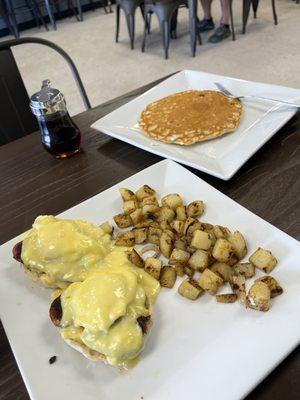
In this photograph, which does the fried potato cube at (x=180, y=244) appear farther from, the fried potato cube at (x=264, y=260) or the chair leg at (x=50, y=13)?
the chair leg at (x=50, y=13)

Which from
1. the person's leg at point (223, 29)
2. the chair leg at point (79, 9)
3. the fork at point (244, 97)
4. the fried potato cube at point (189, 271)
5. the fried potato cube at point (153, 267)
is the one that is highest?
the fork at point (244, 97)

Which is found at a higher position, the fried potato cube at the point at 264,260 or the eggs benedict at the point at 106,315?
the eggs benedict at the point at 106,315

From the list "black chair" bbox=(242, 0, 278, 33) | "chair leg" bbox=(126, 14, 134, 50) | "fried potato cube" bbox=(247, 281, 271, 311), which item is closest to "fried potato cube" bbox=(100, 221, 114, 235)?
"fried potato cube" bbox=(247, 281, 271, 311)

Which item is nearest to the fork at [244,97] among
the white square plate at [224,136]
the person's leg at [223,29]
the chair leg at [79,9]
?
the white square plate at [224,136]

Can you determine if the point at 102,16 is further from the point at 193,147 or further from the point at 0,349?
the point at 0,349

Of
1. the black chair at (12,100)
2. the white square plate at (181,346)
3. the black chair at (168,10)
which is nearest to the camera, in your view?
the white square plate at (181,346)

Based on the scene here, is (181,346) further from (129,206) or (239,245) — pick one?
(129,206)
